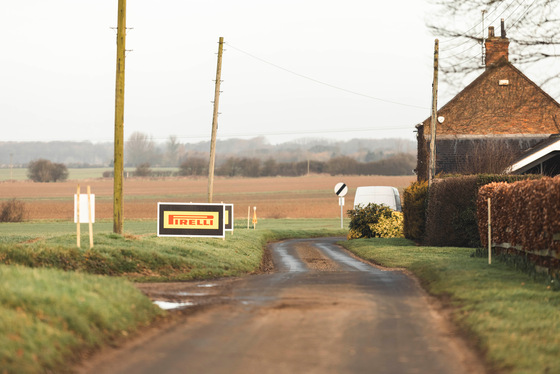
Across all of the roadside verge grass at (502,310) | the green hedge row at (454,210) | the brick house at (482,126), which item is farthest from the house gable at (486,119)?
the roadside verge grass at (502,310)

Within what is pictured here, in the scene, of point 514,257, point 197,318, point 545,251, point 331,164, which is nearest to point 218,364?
point 197,318

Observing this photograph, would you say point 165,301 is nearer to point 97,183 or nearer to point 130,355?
point 130,355

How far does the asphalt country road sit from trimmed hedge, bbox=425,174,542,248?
51.2 ft

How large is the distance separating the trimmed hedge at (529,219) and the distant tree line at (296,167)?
113m

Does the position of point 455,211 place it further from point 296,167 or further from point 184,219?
point 296,167

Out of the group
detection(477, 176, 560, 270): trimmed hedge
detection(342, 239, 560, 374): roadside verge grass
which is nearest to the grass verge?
detection(342, 239, 560, 374): roadside verge grass

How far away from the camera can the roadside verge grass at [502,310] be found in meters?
8.47

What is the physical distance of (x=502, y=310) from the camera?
11.2 m

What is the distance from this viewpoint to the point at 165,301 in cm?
1273

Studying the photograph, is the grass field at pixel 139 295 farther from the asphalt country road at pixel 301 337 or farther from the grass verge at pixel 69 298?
the asphalt country road at pixel 301 337

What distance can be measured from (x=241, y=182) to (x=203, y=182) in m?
6.91

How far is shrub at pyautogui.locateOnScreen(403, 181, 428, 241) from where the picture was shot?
35.8 meters

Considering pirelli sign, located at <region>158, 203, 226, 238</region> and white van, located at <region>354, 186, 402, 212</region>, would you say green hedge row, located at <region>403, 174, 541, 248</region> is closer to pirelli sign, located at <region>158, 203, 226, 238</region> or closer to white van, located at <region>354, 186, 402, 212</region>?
white van, located at <region>354, 186, 402, 212</region>

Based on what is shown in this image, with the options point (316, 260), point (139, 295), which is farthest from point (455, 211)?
point (139, 295)
